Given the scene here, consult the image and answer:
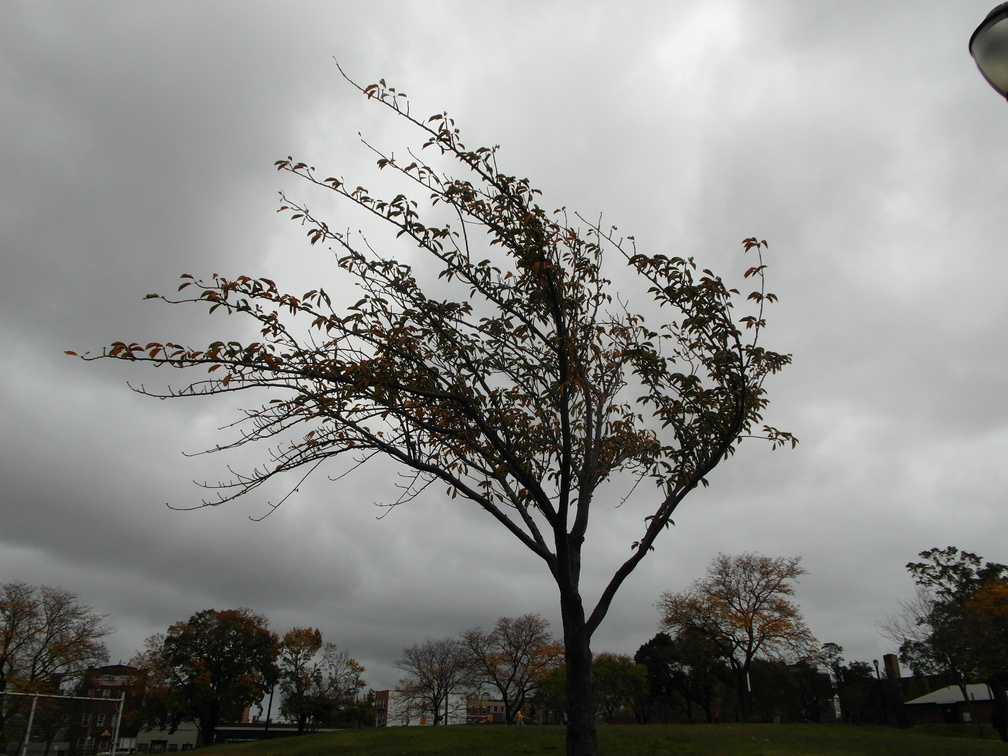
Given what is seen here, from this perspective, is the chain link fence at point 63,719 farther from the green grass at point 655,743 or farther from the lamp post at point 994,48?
the lamp post at point 994,48

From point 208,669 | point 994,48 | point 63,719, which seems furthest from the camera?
point 208,669

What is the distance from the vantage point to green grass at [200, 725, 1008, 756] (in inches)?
894

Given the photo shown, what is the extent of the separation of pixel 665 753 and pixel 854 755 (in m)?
6.36

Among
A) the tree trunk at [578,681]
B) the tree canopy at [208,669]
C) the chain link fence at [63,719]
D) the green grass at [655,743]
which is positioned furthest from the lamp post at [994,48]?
the tree canopy at [208,669]

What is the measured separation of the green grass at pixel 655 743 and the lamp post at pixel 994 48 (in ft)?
75.6

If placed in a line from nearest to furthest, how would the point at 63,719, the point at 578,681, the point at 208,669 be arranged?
the point at 578,681 < the point at 63,719 < the point at 208,669

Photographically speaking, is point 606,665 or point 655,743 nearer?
point 655,743

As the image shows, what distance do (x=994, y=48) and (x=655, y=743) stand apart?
26467 mm

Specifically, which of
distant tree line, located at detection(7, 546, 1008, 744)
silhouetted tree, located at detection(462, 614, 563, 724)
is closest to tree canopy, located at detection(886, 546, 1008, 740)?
distant tree line, located at detection(7, 546, 1008, 744)

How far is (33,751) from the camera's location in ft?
75.1

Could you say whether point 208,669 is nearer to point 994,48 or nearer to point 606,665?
point 606,665

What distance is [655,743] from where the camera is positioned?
24312 millimetres

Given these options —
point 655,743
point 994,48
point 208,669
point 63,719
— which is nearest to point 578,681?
point 994,48

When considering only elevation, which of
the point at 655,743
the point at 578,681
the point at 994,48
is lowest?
the point at 655,743
